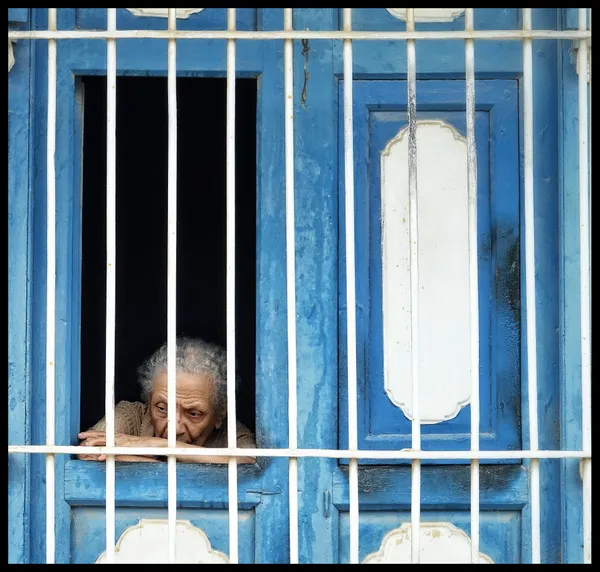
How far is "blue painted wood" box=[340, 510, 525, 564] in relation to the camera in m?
2.87

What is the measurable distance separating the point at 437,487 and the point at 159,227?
2.16 m

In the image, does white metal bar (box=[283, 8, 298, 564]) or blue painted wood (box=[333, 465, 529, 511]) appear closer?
white metal bar (box=[283, 8, 298, 564])

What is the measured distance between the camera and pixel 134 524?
2889 mm

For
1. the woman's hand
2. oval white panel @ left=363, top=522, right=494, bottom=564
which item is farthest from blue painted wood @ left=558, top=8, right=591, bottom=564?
the woman's hand

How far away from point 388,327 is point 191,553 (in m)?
0.85

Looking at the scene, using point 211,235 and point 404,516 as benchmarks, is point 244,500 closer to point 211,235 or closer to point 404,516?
point 404,516

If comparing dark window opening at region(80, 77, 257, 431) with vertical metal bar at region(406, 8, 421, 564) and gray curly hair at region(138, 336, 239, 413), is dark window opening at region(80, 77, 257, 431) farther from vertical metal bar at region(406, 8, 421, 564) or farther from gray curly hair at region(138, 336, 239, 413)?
vertical metal bar at region(406, 8, 421, 564)

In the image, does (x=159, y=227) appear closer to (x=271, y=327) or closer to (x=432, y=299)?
(x=271, y=327)

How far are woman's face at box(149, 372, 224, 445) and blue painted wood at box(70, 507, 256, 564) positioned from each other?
0.49 metres

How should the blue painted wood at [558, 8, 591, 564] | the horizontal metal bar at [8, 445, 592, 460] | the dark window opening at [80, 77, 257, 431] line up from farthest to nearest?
the dark window opening at [80, 77, 257, 431] < the blue painted wood at [558, 8, 591, 564] < the horizontal metal bar at [8, 445, 592, 460]

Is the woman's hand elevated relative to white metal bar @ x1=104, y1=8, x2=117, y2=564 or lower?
lower

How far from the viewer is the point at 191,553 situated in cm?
289

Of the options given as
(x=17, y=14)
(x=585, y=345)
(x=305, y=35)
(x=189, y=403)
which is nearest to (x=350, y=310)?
(x=585, y=345)
